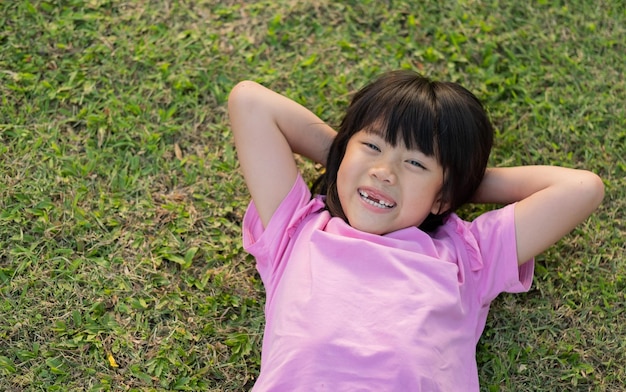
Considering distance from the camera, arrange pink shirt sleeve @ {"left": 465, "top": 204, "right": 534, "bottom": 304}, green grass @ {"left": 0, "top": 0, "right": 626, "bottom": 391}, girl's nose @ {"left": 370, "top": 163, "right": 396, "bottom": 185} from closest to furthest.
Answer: girl's nose @ {"left": 370, "top": 163, "right": 396, "bottom": 185} < pink shirt sleeve @ {"left": 465, "top": 204, "right": 534, "bottom": 304} < green grass @ {"left": 0, "top": 0, "right": 626, "bottom": 391}

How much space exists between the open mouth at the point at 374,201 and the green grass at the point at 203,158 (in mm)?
676

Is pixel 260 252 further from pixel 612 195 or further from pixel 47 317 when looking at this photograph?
pixel 612 195

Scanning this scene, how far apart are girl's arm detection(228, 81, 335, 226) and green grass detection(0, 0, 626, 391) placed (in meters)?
0.39

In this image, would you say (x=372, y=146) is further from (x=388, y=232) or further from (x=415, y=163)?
(x=388, y=232)

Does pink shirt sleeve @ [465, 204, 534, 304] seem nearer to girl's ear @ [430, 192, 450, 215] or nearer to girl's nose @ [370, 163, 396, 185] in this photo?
girl's ear @ [430, 192, 450, 215]

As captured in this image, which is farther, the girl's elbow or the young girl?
the girl's elbow

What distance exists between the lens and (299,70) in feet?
11.1

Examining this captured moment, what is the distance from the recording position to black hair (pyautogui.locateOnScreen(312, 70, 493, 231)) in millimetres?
2568

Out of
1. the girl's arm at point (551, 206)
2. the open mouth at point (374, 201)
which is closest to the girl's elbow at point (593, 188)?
the girl's arm at point (551, 206)

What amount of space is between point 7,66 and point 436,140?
77.7 inches

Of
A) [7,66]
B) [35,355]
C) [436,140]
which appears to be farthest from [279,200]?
[7,66]

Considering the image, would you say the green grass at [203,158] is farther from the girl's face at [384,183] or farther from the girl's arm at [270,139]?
the girl's face at [384,183]

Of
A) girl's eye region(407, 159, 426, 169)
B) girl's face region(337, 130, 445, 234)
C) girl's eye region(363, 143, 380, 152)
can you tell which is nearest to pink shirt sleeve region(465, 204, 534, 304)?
girl's face region(337, 130, 445, 234)

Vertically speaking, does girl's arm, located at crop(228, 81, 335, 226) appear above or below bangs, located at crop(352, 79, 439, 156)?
below
